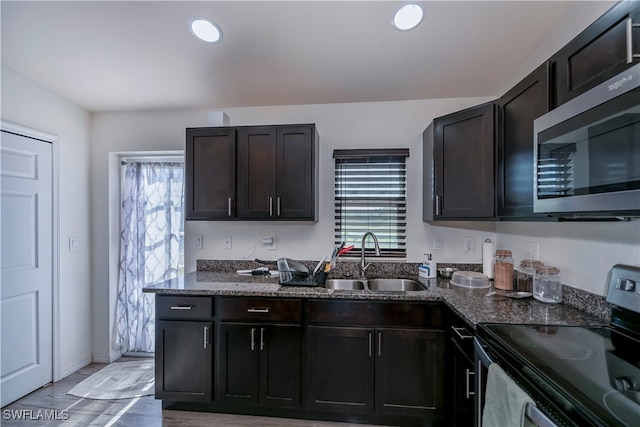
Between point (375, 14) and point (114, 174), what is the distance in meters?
2.84

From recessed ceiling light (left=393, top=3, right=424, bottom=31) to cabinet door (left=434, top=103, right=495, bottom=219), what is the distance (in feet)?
2.26

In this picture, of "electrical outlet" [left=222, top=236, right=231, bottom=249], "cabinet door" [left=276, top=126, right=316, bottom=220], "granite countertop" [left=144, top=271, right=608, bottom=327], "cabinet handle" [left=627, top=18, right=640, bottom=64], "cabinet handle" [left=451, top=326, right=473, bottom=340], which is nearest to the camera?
"cabinet handle" [left=627, top=18, right=640, bottom=64]

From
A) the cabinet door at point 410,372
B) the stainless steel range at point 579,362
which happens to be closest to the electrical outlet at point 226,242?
the cabinet door at point 410,372

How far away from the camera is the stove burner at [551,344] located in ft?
3.34

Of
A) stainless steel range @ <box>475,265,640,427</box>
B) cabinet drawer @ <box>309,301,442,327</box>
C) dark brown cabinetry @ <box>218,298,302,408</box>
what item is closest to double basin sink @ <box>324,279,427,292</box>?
cabinet drawer @ <box>309,301,442,327</box>

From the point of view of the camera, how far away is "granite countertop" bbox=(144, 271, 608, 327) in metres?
1.39

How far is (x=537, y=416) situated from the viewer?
2.79 feet

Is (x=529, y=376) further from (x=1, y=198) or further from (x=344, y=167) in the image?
(x=1, y=198)

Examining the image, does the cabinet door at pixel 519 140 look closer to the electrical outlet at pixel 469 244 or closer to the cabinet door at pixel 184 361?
the electrical outlet at pixel 469 244

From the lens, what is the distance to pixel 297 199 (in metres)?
2.29

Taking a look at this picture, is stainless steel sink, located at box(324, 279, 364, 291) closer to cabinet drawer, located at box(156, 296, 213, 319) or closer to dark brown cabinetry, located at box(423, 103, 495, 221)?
dark brown cabinetry, located at box(423, 103, 495, 221)

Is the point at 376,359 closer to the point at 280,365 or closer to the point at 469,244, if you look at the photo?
the point at 280,365

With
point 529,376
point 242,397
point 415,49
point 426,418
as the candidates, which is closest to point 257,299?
point 242,397

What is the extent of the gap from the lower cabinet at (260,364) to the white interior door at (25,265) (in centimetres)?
A: 170
